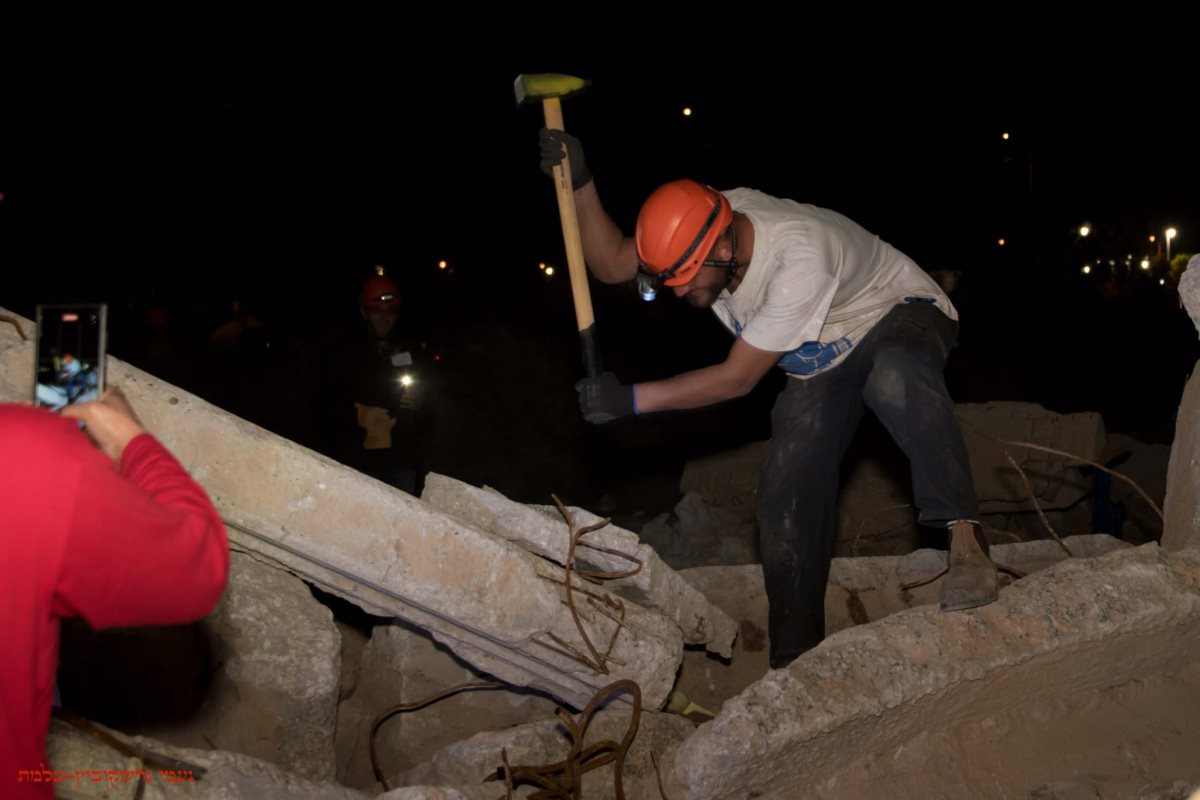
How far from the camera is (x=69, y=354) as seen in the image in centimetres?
165

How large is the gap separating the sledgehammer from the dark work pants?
2.67 feet

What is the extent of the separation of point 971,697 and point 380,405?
346 centimetres

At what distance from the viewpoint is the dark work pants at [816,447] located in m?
Result: 3.07

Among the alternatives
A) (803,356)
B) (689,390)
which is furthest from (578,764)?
(803,356)

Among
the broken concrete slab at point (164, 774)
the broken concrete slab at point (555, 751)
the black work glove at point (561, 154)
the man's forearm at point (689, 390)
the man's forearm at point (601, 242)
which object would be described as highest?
the black work glove at point (561, 154)

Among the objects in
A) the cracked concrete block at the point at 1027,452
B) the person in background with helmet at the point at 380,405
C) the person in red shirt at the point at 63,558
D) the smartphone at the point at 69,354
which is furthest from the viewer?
the cracked concrete block at the point at 1027,452

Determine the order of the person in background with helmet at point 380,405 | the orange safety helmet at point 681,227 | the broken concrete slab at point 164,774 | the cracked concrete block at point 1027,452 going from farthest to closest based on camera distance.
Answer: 1. the cracked concrete block at point 1027,452
2. the person in background with helmet at point 380,405
3. the orange safety helmet at point 681,227
4. the broken concrete slab at point 164,774

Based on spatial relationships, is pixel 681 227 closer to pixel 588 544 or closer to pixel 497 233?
pixel 588 544

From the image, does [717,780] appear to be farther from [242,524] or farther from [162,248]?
[162,248]

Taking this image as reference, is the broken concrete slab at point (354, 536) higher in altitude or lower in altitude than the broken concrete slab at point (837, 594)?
higher

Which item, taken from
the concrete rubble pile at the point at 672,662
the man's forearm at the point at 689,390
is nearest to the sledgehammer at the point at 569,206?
the man's forearm at the point at 689,390

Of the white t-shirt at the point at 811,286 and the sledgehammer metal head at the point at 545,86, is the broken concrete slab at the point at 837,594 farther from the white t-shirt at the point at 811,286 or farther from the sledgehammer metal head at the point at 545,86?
the sledgehammer metal head at the point at 545,86

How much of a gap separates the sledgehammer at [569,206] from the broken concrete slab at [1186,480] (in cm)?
212

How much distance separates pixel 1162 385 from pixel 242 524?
15136mm
